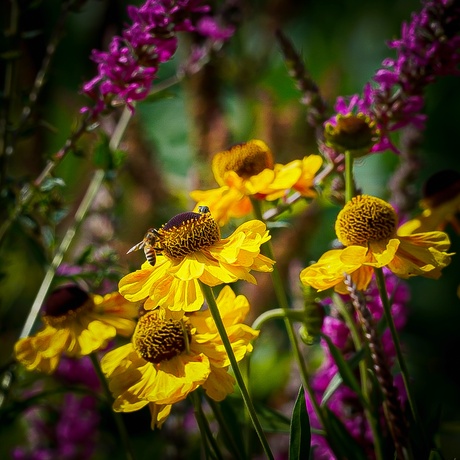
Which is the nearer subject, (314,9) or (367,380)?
(367,380)

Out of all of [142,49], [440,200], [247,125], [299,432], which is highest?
[247,125]

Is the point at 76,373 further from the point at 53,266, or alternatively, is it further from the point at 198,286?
the point at 198,286

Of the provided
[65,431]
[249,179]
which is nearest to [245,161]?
[249,179]

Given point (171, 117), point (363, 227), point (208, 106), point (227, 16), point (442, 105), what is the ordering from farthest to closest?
point (171, 117)
point (442, 105)
point (208, 106)
point (227, 16)
point (363, 227)

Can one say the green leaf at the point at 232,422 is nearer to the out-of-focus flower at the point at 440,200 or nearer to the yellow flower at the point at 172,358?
the yellow flower at the point at 172,358

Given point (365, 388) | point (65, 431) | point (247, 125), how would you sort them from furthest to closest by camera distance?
point (247, 125) → point (65, 431) → point (365, 388)

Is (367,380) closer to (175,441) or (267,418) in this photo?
(267,418)

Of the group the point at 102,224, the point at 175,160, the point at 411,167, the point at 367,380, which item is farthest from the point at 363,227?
the point at 175,160
